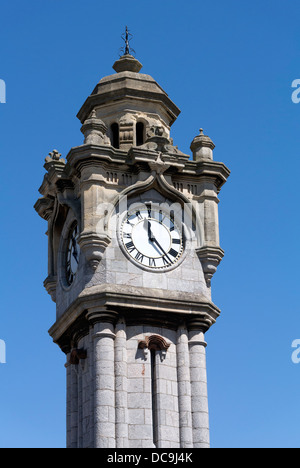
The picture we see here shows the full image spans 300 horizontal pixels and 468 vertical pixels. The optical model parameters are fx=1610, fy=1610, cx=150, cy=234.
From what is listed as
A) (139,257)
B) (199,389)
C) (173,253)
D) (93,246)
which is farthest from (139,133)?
(199,389)

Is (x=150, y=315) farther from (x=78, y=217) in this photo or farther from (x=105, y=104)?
(x=105, y=104)

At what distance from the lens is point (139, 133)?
58781mm

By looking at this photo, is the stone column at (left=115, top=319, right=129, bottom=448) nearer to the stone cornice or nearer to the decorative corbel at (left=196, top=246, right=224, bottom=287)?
the stone cornice

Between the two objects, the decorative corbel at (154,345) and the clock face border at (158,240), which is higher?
the clock face border at (158,240)

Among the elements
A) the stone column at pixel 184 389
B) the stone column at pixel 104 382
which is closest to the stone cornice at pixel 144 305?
the stone column at pixel 104 382

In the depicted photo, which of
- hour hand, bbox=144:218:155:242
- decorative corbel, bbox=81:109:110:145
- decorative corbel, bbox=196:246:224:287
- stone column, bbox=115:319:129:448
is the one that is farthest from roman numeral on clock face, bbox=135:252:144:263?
decorative corbel, bbox=81:109:110:145

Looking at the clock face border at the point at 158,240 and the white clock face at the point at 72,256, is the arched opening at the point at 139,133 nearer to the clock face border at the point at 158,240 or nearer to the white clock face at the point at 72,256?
the clock face border at the point at 158,240

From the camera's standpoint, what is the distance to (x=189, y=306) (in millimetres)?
54625

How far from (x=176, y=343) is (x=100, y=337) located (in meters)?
2.86

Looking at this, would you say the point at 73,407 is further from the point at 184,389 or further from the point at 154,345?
the point at 184,389

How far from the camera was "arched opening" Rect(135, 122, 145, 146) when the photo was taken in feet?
192

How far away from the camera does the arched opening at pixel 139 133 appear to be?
58625 mm
